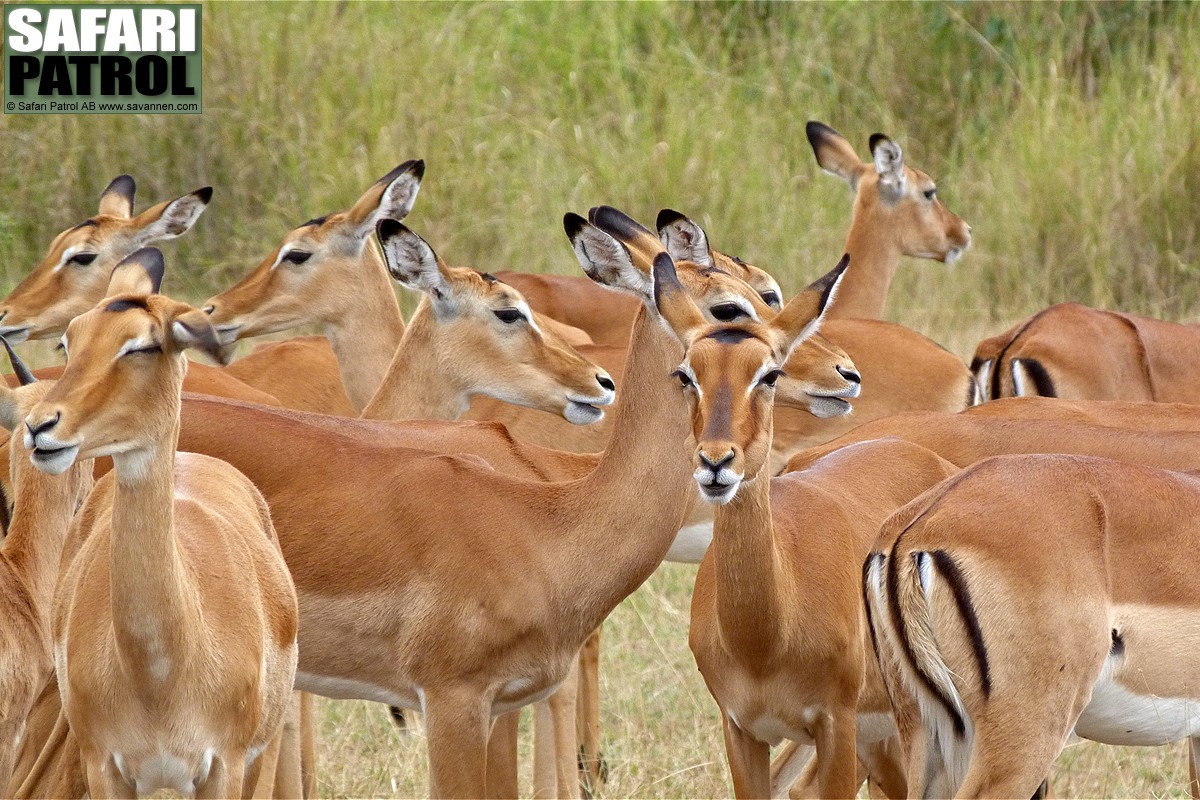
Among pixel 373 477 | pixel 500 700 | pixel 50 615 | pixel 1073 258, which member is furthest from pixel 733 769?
pixel 1073 258

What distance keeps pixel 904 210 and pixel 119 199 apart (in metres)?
3.36

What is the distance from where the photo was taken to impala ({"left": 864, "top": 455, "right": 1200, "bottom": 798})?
11.4ft

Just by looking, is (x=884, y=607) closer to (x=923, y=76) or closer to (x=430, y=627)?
(x=430, y=627)

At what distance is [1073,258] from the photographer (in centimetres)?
1025

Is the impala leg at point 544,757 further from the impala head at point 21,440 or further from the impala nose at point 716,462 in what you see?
the impala nose at point 716,462

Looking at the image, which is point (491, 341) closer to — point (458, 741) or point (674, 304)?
point (674, 304)

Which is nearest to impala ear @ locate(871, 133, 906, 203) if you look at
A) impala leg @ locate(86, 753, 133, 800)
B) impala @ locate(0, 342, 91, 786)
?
impala @ locate(0, 342, 91, 786)

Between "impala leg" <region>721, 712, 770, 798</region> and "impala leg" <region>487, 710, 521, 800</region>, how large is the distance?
791 mm

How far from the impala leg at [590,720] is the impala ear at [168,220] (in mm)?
2101

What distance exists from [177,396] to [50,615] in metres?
0.88

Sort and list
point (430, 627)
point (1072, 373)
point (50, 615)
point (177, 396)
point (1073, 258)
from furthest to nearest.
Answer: point (1073, 258) → point (1072, 373) → point (430, 627) → point (50, 615) → point (177, 396)

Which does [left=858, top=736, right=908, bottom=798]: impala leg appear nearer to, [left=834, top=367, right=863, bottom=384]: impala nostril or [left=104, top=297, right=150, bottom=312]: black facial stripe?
[left=834, top=367, right=863, bottom=384]: impala nostril

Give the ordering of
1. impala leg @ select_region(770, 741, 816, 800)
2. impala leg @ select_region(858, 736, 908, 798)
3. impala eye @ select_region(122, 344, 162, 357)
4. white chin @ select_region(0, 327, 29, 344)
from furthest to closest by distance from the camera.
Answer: white chin @ select_region(0, 327, 29, 344), impala leg @ select_region(770, 741, 816, 800), impala leg @ select_region(858, 736, 908, 798), impala eye @ select_region(122, 344, 162, 357)

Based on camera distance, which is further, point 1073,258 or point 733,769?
point 1073,258
